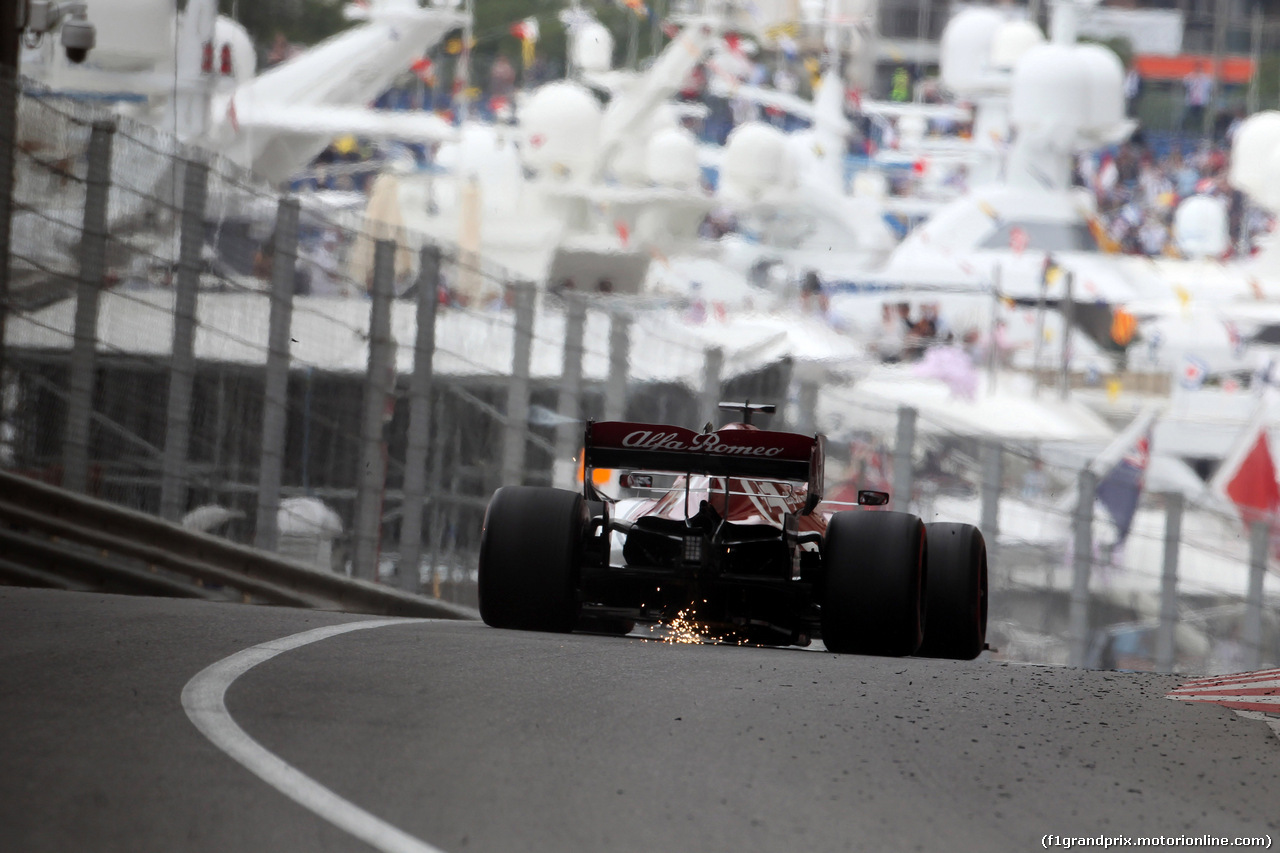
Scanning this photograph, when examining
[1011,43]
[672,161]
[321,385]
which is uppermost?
[1011,43]

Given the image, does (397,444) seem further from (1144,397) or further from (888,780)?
(1144,397)

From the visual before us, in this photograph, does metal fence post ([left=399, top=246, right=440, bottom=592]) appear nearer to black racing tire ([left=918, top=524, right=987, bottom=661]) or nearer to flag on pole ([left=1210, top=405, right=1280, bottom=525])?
black racing tire ([left=918, top=524, right=987, bottom=661])

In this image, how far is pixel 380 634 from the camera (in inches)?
255

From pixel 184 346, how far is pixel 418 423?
149 cm

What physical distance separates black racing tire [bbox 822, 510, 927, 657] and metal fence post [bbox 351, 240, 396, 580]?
12.9 feet

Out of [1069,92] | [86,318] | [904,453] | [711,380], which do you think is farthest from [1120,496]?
[1069,92]

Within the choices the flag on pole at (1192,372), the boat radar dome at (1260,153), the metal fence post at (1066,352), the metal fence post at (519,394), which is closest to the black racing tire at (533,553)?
the metal fence post at (519,394)

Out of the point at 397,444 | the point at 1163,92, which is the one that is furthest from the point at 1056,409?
the point at 1163,92

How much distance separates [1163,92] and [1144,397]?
30.5 metres

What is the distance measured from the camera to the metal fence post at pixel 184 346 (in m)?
9.38

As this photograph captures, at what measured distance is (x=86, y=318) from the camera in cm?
912

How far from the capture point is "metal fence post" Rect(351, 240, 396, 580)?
10180 millimetres

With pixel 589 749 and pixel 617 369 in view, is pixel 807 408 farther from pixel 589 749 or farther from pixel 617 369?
pixel 589 749

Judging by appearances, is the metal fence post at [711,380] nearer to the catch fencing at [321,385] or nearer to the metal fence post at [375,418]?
the catch fencing at [321,385]
